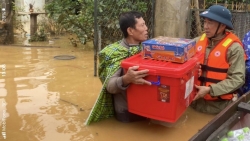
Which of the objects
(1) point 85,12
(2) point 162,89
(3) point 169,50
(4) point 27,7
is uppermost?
(4) point 27,7

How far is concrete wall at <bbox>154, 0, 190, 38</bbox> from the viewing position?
4574 millimetres

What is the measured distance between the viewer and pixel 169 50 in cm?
285

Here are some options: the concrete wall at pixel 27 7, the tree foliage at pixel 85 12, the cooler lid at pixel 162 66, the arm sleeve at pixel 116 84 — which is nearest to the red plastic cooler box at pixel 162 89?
the cooler lid at pixel 162 66

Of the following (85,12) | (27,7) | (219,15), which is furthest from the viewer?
(27,7)

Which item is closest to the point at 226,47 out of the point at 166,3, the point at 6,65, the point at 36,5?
the point at 166,3

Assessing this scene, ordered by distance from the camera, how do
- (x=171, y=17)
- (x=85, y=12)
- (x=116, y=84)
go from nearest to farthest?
(x=116, y=84), (x=171, y=17), (x=85, y=12)

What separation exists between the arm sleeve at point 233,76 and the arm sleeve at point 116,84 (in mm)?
1011

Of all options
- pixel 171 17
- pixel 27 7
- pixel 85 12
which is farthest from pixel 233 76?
pixel 27 7

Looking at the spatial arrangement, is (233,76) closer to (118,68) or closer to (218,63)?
(218,63)

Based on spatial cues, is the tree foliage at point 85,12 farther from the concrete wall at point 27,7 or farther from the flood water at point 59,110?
the concrete wall at point 27,7

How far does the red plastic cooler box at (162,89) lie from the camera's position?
276cm

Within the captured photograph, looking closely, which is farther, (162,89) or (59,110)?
(59,110)

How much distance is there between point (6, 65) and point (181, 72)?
15.3 feet

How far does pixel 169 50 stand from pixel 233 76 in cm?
91
